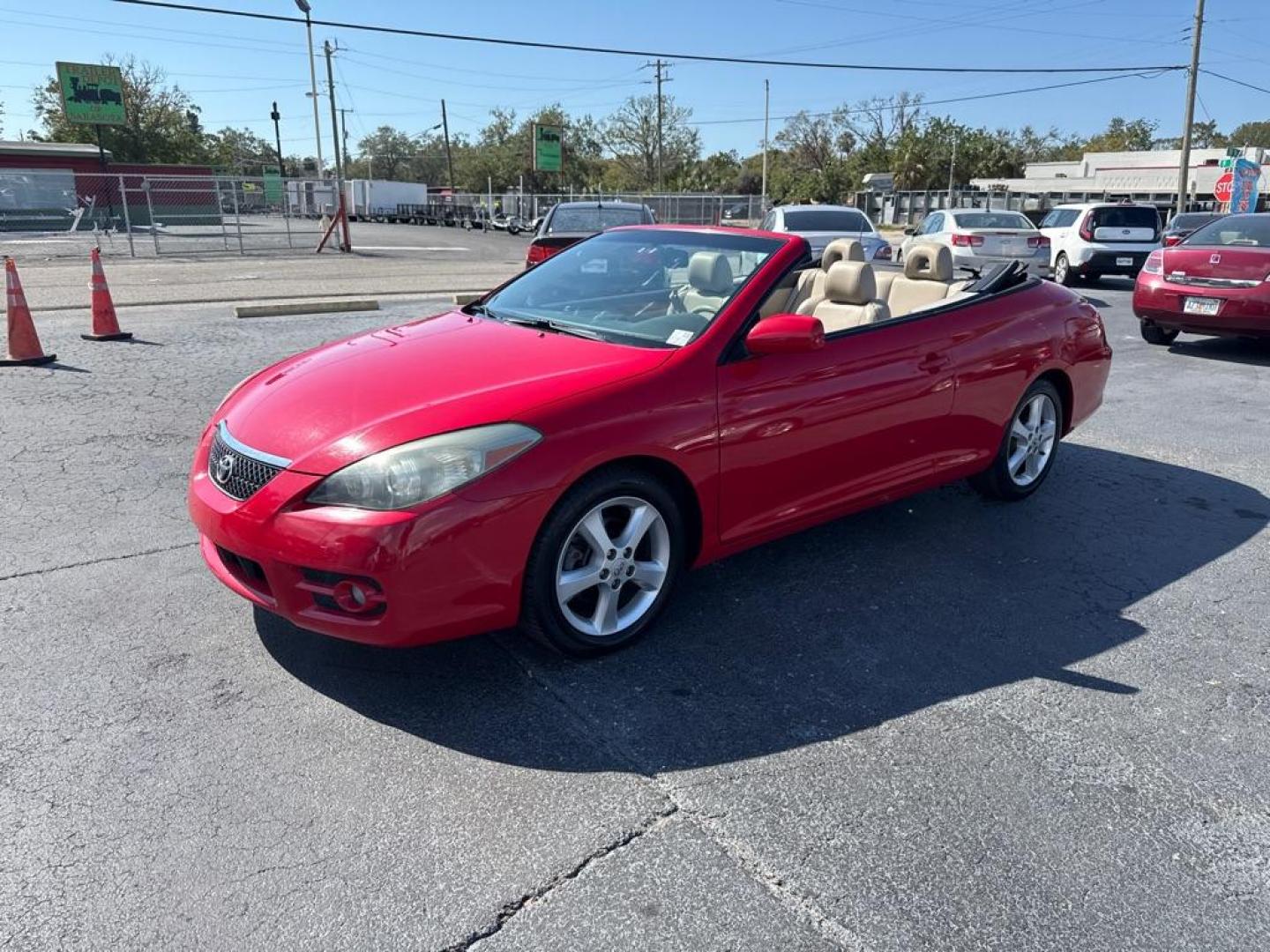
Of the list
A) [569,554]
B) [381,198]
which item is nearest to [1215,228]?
[569,554]

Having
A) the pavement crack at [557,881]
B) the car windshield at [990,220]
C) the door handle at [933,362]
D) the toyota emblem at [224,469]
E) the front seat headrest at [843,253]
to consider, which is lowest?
the pavement crack at [557,881]

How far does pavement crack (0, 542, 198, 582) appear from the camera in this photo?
4.00m

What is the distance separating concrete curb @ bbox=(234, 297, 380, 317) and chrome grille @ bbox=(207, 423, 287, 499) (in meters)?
8.76

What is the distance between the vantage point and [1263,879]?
2424mm

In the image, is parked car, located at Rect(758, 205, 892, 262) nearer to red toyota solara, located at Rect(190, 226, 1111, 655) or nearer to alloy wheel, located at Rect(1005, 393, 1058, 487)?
alloy wheel, located at Rect(1005, 393, 1058, 487)

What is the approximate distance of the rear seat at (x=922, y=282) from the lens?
204 inches

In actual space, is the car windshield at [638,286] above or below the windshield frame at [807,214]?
below

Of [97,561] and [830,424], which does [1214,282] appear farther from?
[97,561]

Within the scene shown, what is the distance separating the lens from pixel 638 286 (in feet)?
14.0

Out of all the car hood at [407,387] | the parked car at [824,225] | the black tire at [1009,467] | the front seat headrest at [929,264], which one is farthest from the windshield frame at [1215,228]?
the car hood at [407,387]

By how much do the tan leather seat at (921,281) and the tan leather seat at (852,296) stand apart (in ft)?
1.71

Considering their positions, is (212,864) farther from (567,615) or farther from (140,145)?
(140,145)

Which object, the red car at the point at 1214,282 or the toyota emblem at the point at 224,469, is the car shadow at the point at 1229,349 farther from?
the toyota emblem at the point at 224,469

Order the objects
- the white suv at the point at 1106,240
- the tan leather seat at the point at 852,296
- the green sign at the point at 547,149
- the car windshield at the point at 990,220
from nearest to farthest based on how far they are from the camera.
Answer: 1. the tan leather seat at the point at 852,296
2. the car windshield at the point at 990,220
3. the white suv at the point at 1106,240
4. the green sign at the point at 547,149
